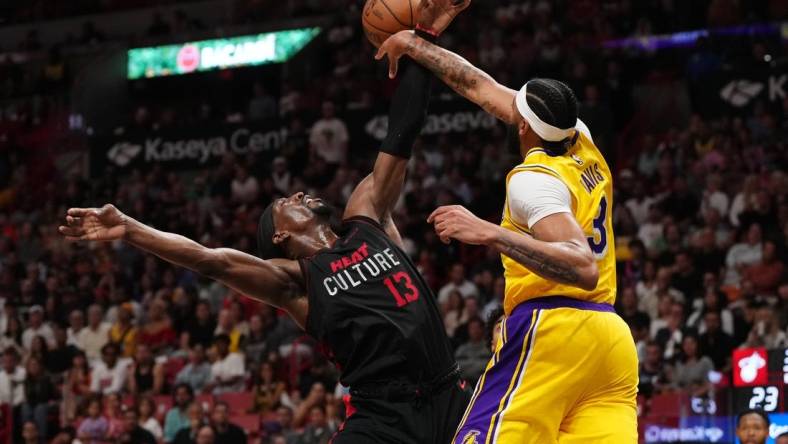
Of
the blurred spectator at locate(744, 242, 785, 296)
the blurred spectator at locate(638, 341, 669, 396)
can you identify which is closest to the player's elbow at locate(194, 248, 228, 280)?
the blurred spectator at locate(638, 341, 669, 396)

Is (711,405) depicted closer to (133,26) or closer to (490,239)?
(490,239)

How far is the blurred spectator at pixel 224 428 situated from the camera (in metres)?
13.4

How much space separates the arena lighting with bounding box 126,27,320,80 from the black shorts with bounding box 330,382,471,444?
18.5 meters

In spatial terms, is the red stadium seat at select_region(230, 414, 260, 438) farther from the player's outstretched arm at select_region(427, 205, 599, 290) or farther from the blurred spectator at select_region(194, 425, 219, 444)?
the player's outstretched arm at select_region(427, 205, 599, 290)

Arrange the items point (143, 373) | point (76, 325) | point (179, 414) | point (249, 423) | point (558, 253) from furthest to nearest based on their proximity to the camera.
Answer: point (76, 325), point (143, 373), point (179, 414), point (249, 423), point (558, 253)

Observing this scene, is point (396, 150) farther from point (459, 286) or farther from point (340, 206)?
point (340, 206)

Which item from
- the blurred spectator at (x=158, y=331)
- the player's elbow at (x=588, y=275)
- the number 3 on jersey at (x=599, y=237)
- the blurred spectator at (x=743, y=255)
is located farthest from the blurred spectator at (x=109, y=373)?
the player's elbow at (x=588, y=275)

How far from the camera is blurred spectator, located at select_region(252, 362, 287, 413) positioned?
47.2 ft

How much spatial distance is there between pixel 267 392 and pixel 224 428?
3.45ft

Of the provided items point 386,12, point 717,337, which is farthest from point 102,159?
point 386,12

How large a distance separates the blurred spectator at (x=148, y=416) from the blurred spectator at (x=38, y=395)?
1675 millimetres

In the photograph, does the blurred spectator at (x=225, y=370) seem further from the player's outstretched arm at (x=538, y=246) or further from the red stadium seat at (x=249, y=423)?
the player's outstretched arm at (x=538, y=246)

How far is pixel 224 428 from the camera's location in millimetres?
13484

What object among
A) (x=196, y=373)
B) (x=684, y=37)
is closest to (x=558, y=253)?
(x=196, y=373)
